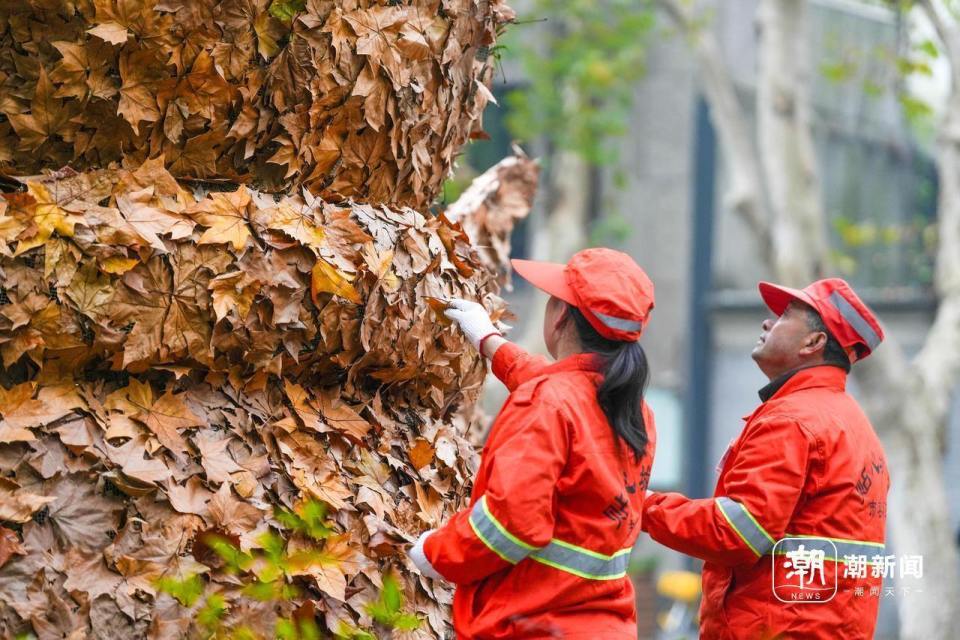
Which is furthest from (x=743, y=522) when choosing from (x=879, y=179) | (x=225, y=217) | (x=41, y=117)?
(x=879, y=179)

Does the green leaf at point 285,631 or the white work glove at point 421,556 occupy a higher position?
the white work glove at point 421,556

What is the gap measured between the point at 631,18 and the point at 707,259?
268cm

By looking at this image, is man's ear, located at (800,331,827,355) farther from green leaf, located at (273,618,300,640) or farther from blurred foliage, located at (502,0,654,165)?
blurred foliage, located at (502,0,654,165)

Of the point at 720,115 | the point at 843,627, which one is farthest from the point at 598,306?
the point at 720,115

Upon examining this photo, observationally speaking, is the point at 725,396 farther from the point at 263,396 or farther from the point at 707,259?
the point at 263,396

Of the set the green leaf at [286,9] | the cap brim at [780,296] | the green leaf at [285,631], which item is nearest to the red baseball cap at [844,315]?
the cap brim at [780,296]

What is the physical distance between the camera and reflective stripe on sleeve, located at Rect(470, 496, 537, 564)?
8.60 feet

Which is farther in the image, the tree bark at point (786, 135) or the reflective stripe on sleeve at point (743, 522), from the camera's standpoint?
the tree bark at point (786, 135)

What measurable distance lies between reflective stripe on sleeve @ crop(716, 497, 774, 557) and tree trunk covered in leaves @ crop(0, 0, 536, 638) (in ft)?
2.44

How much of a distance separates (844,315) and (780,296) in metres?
0.20

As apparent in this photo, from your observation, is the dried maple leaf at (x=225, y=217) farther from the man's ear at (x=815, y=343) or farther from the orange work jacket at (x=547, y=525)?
the man's ear at (x=815, y=343)

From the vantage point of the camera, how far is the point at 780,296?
356 cm

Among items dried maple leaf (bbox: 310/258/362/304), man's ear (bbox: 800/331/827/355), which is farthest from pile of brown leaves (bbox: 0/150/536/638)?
man's ear (bbox: 800/331/827/355)

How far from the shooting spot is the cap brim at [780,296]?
3457mm
